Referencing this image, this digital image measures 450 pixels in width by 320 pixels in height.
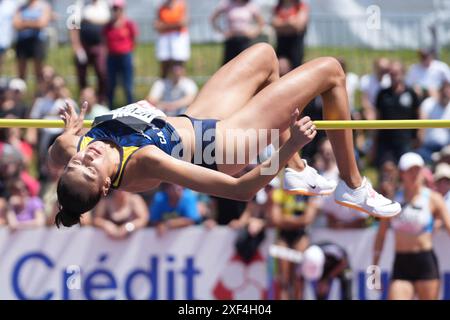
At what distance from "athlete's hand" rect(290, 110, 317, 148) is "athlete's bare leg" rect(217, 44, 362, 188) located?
0.54 m

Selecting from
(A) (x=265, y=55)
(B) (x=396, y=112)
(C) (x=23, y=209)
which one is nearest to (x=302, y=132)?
(A) (x=265, y=55)

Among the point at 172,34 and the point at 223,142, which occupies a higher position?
the point at 172,34

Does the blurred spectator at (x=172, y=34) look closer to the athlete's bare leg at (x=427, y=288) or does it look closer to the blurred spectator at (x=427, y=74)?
the blurred spectator at (x=427, y=74)

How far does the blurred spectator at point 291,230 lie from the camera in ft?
31.9

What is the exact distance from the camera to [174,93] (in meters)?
11.5

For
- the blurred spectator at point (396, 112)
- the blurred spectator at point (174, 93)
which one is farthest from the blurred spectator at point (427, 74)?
the blurred spectator at point (174, 93)

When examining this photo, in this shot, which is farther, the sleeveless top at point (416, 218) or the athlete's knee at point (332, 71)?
the sleeveless top at point (416, 218)

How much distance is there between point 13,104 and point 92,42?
1135 millimetres

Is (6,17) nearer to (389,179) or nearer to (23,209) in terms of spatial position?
(23,209)

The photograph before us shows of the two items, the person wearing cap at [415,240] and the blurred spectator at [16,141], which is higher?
the blurred spectator at [16,141]

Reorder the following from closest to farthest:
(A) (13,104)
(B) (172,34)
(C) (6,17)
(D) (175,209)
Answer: (D) (175,209) < (A) (13,104) < (B) (172,34) < (C) (6,17)

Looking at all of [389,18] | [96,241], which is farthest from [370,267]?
[389,18]

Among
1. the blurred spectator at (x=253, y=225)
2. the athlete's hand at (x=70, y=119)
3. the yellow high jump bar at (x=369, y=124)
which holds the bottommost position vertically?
the blurred spectator at (x=253, y=225)

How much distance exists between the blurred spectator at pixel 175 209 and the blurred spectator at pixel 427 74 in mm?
2895
